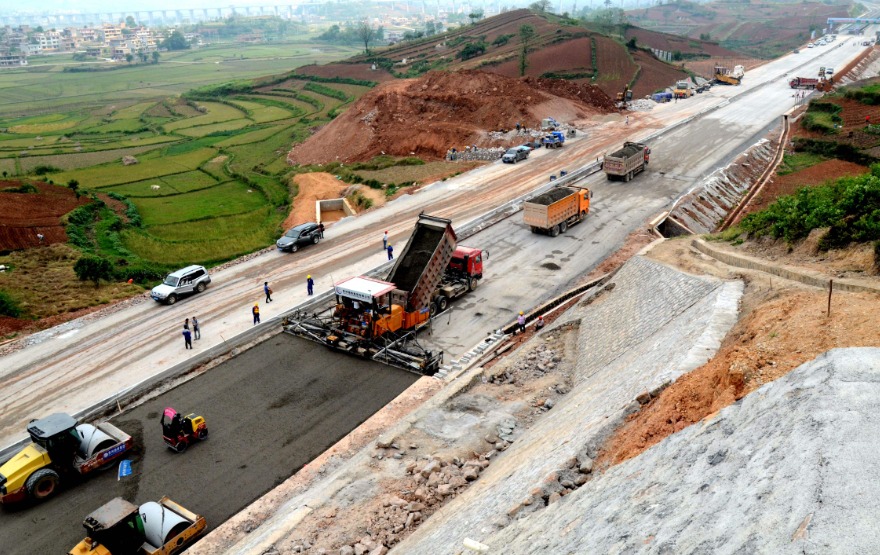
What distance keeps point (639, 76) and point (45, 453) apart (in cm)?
9151

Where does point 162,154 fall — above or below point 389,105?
below

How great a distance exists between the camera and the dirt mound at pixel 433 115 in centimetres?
5872

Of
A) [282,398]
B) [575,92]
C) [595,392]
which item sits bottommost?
[282,398]

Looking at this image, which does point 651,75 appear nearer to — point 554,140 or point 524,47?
point 524,47

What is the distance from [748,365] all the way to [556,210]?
78.9 feet

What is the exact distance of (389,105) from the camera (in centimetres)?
6562

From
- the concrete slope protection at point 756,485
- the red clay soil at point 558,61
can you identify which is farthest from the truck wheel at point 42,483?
the red clay soil at point 558,61

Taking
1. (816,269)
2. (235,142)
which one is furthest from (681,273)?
(235,142)

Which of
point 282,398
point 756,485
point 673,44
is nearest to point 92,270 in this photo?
point 282,398

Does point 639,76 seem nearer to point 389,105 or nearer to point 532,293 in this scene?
point 389,105

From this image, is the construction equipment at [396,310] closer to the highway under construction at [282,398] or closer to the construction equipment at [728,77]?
the highway under construction at [282,398]

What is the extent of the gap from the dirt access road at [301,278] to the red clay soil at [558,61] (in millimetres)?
35630

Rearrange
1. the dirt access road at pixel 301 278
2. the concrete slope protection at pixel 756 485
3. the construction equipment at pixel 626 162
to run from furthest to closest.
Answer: the construction equipment at pixel 626 162, the dirt access road at pixel 301 278, the concrete slope protection at pixel 756 485

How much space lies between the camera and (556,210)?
34.8 m
